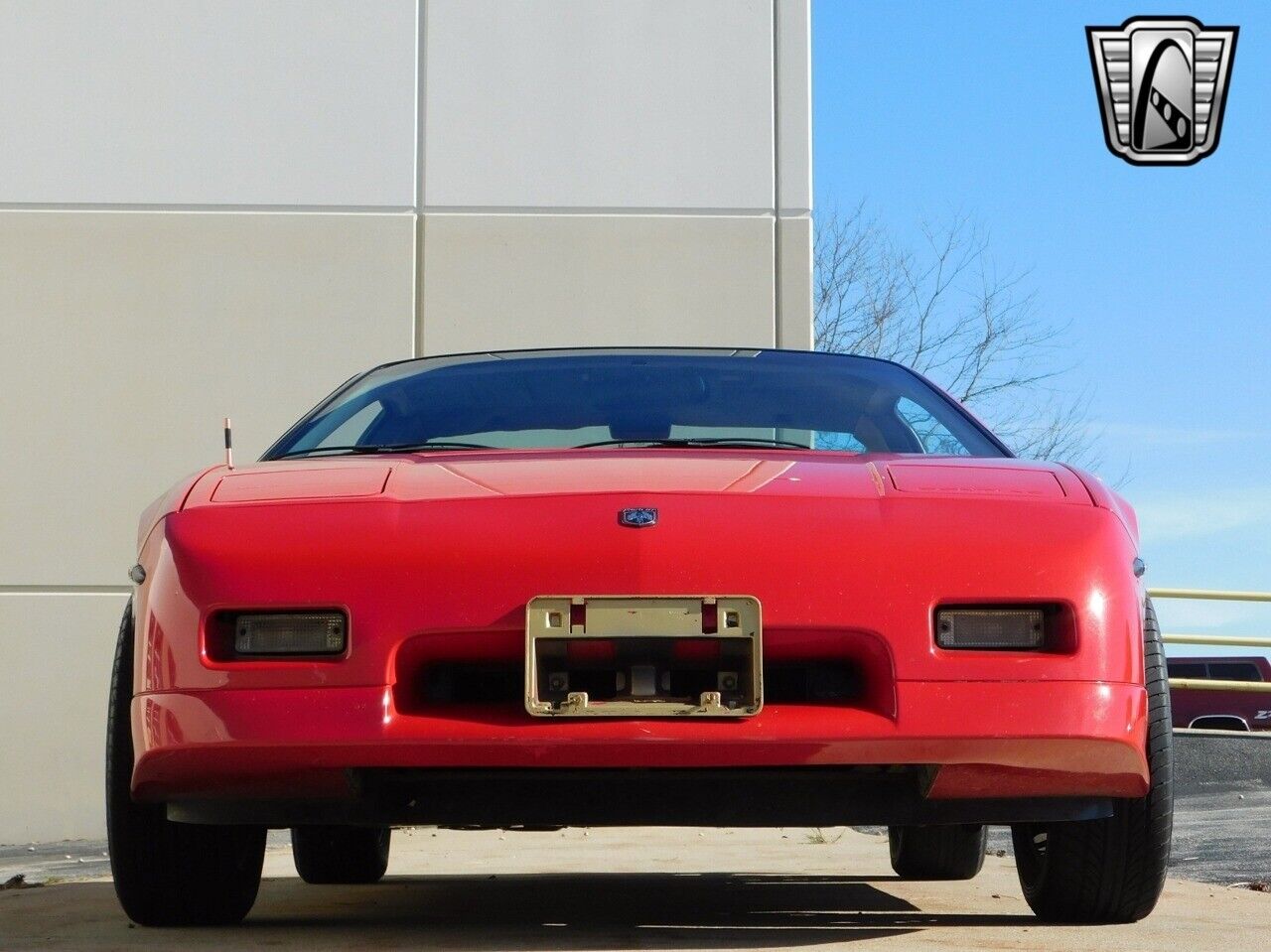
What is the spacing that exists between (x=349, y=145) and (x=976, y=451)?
6.90 m

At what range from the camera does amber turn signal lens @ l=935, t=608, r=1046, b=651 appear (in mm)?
2885

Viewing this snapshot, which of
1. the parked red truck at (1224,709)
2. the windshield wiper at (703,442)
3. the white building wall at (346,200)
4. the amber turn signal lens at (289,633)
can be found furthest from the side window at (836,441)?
the parked red truck at (1224,709)

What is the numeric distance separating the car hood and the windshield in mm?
292

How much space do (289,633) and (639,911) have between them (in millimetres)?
1530

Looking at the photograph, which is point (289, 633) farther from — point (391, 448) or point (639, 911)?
point (639, 911)

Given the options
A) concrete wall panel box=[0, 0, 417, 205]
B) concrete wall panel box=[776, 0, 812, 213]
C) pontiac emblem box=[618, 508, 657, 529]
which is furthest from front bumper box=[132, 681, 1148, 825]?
concrete wall panel box=[0, 0, 417, 205]

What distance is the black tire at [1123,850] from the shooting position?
313 cm

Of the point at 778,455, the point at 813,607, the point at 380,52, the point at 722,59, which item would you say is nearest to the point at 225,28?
the point at 380,52

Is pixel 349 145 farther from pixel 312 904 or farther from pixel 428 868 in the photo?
pixel 312 904

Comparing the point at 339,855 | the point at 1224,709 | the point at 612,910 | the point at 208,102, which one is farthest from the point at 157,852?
the point at 1224,709

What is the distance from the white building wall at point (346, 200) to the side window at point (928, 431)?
574 cm

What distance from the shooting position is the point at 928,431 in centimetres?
386

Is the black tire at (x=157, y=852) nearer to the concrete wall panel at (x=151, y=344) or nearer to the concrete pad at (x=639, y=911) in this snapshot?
the concrete pad at (x=639, y=911)

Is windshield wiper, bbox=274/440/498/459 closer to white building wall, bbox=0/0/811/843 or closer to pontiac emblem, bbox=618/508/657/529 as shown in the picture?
pontiac emblem, bbox=618/508/657/529
